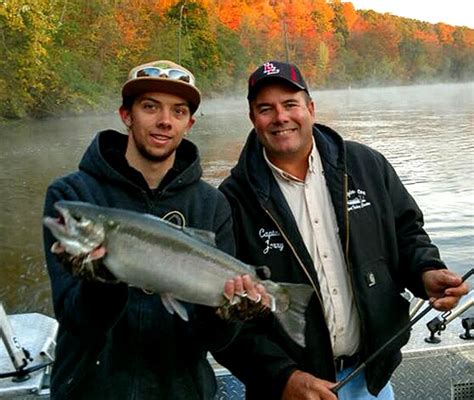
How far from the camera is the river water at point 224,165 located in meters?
9.60

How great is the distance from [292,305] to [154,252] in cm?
73

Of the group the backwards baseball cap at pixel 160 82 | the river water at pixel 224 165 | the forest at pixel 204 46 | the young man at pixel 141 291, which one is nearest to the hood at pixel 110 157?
the young man at pixel 141 291

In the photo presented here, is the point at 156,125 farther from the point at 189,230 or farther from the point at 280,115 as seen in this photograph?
the point at 280,115

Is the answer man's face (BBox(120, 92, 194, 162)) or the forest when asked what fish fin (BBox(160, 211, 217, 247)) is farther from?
the forest

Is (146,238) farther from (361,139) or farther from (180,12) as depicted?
(180,12)

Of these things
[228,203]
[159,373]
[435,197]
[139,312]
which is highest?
[228,203]

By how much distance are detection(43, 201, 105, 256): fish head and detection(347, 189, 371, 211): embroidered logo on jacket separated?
1.35 m

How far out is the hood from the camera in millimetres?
2645

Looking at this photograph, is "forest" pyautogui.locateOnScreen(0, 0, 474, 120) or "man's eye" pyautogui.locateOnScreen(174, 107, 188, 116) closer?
"man's eye" pyautogui.locateOnScreen(174, 107, 188, 116)

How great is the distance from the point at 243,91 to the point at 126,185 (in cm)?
7346

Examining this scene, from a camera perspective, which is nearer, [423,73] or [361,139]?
[361,139]

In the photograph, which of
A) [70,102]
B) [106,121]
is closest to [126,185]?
[106,121]

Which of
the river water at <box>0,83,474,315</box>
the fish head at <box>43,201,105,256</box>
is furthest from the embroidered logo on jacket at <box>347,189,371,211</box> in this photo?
the river water at <box>0,83,474,315</box>

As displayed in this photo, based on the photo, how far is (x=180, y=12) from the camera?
70.9 metres
